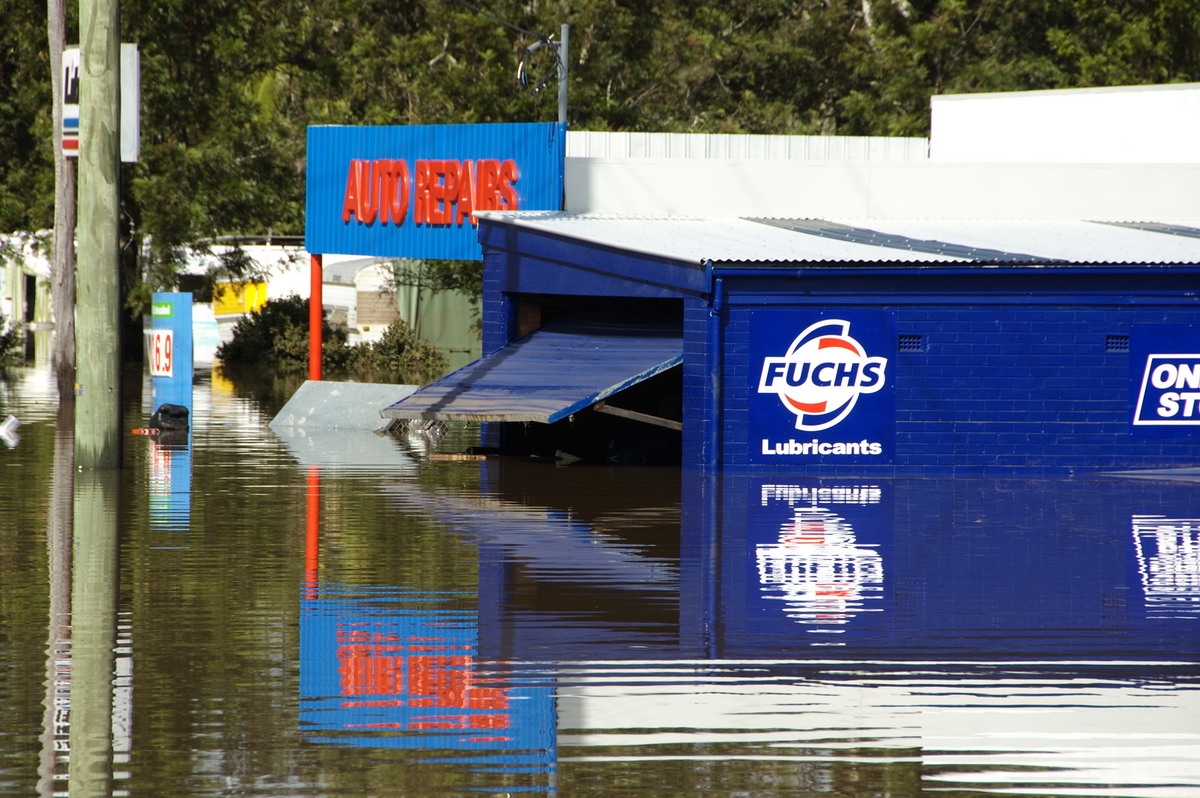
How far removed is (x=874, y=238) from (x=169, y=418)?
31.2ft

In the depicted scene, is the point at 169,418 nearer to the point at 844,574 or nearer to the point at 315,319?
the point at 315,319

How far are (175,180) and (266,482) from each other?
21.0m

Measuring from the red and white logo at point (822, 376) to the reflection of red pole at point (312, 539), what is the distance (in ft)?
16.6

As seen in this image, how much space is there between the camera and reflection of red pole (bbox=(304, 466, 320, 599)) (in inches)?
463

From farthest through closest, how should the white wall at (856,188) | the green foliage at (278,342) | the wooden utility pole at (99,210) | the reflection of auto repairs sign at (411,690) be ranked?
the green foliage at (278,342)
the white wall at (856,188)
the wooden utility pole at (99,210)
the reflection of auto repairs sign at (411,690)

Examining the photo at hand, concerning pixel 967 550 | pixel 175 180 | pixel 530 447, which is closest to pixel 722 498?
pixel 967 550

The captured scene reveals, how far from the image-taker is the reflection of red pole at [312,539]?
38.5 ft

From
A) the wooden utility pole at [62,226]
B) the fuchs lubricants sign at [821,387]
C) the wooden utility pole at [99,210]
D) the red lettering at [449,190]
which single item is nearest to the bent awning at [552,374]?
the fuchs lubricants sign at [821,387]

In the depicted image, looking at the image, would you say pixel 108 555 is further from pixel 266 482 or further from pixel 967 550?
pixel 967 550

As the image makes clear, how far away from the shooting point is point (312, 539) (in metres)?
13.8

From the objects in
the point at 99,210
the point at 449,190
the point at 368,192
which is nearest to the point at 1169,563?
the point at 99,210

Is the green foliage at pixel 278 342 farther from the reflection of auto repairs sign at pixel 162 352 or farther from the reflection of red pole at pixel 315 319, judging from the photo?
the reflection of auto repairs sign at pixel 162 352

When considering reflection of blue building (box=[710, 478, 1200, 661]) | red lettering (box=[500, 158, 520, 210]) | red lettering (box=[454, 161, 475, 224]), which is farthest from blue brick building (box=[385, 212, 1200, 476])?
red lettering (box=[454, 161, 475, 224])

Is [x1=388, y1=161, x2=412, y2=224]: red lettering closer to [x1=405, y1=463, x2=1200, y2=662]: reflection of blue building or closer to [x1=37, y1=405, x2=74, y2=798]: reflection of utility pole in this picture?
[x1=37, y1=405, x2=74, y2=798]: reflection of utility pole
